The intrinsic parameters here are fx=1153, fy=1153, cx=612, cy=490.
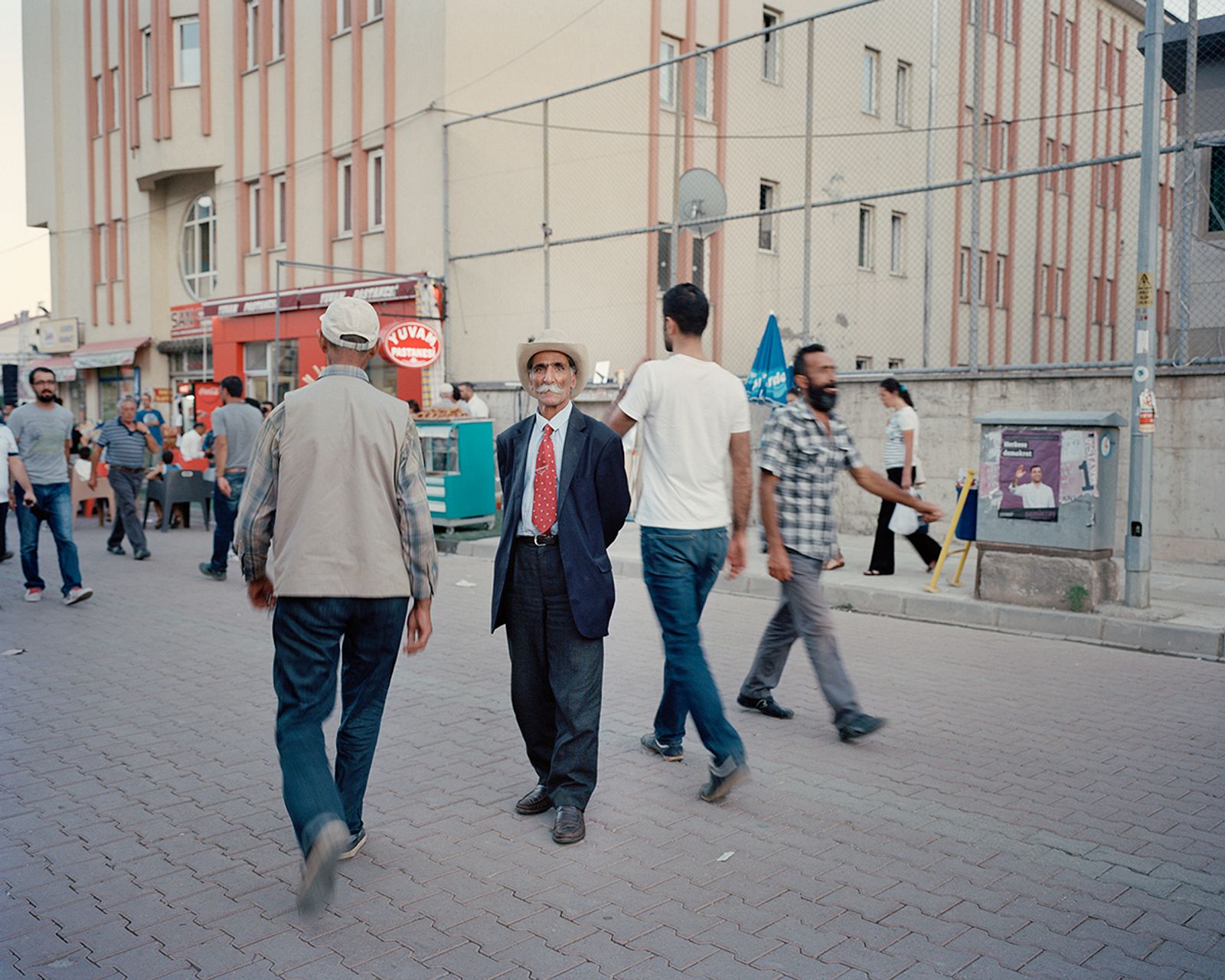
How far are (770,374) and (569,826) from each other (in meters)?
10.2

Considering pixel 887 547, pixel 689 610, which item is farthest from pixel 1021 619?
pixel 689 610

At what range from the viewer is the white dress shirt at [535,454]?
13.9 feet

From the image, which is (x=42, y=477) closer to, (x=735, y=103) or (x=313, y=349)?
(x=313, y=349)

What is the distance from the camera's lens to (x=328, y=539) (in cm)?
366

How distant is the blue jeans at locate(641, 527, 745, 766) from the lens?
4594 millimetres

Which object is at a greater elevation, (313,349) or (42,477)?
(313,349)

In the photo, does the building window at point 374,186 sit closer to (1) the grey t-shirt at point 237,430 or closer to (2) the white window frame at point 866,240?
(2) the white window frame at point 866,240

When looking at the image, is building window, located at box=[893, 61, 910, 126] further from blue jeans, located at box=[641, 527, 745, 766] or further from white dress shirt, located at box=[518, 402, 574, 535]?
white dress shirt, located at box=[518, 402, 574, 535]

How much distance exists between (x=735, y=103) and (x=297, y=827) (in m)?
20.6

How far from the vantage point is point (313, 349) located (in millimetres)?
21406

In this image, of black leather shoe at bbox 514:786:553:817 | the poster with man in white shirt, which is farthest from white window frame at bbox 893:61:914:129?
black leather shoe at bbox 514:786:553:817

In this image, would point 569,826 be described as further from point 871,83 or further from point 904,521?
point 871,83

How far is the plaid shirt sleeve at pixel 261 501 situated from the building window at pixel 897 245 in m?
17.6

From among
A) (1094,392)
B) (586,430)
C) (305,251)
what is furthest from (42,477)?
(305,251)
